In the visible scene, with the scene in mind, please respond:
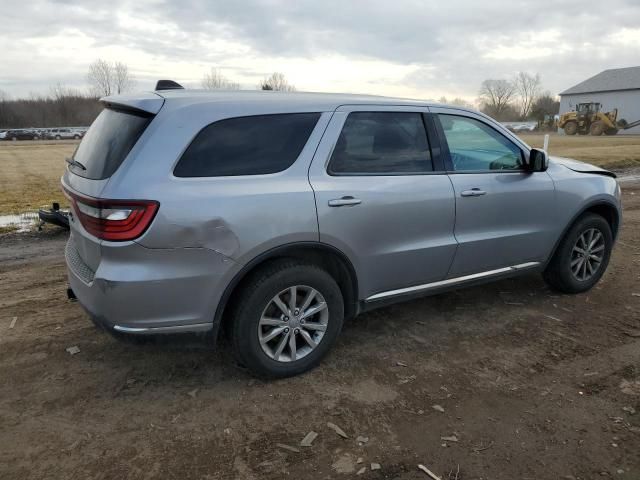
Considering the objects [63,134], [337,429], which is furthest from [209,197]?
[63,134]

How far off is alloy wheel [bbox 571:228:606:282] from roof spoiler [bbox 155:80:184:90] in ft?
12.2

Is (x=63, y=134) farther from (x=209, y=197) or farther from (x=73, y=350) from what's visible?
(x=209, y=197)

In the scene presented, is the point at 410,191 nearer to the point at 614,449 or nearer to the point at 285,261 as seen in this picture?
the point at 285,261

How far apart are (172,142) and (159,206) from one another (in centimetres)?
39

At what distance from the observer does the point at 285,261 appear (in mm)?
3273

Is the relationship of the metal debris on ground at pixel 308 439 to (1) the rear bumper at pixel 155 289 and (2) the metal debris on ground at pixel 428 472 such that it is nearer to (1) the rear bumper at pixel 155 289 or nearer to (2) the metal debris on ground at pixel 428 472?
(2) the metal debris on ground at pixel 428 472

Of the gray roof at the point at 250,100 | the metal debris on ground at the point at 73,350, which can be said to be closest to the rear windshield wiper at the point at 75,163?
the gray roof at the point at 250,100

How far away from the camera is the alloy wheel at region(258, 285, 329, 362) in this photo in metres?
3.30

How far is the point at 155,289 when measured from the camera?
9.46 feet

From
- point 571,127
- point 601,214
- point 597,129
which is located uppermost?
point 571,127

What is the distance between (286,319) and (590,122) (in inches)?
2042

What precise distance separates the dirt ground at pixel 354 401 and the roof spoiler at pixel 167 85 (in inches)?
71.2

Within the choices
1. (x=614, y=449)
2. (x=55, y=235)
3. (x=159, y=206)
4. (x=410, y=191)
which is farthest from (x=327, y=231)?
(x=55, y=235)

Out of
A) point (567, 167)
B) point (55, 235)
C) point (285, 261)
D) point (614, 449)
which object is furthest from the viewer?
point (55, 235)
